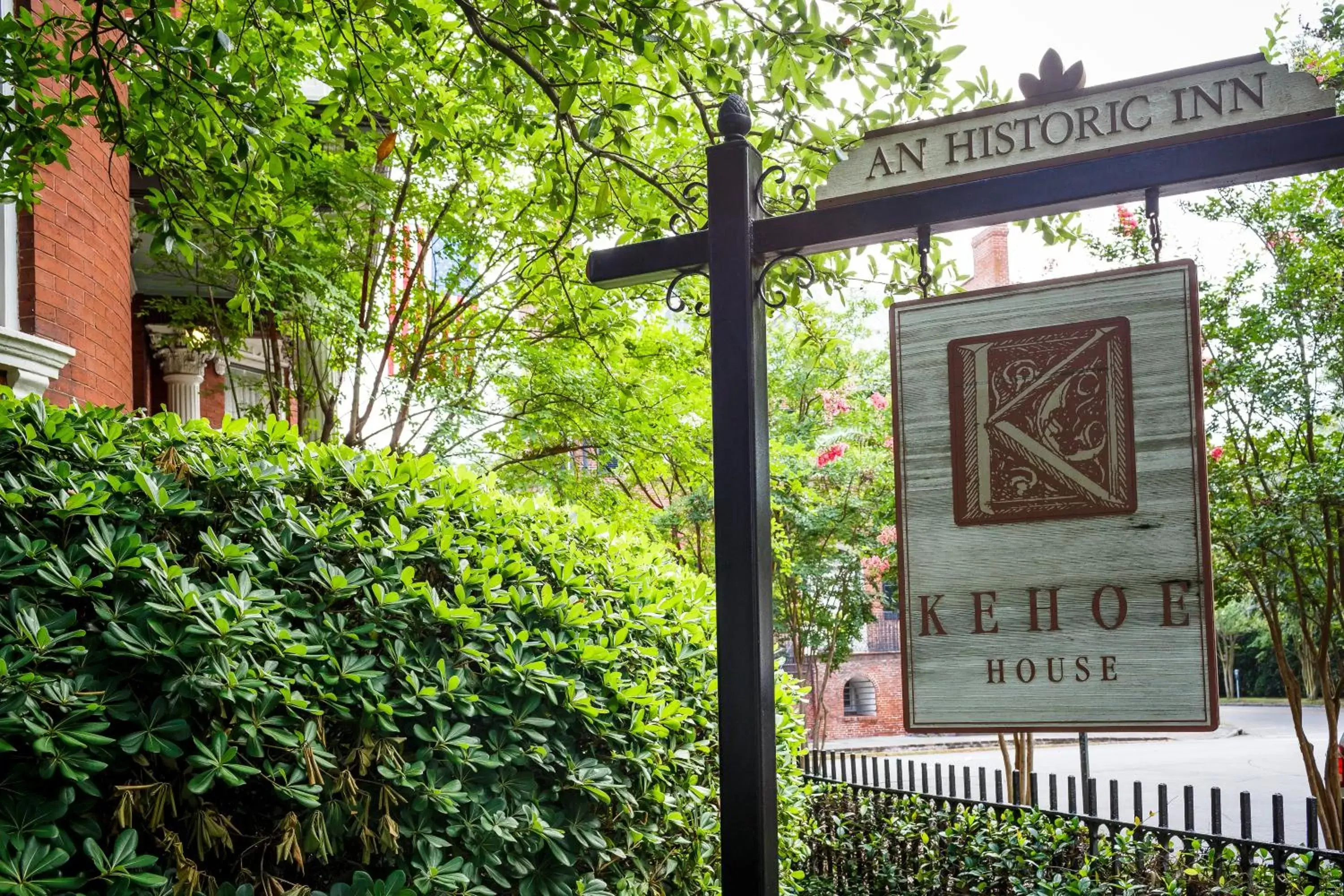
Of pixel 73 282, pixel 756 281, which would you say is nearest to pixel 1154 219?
pixel 756 281

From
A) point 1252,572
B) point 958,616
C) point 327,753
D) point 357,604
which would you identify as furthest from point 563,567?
point 1252,572

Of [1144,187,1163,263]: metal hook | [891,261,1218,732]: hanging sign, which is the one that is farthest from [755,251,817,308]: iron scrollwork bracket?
[1144,187,1163,263]: metal hook

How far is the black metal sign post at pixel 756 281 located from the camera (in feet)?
7.11

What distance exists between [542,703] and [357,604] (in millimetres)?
595

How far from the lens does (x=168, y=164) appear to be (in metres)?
5.40

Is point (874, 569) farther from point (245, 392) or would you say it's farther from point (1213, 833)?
point (1213, 833)

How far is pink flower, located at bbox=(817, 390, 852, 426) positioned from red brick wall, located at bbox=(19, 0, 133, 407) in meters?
9.89

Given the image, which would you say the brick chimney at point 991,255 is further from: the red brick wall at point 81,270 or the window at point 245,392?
the red brick wall at point 81,270

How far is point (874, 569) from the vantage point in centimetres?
1464

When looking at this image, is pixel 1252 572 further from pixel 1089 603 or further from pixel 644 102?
pixel 1089 603

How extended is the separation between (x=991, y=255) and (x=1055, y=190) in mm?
16714

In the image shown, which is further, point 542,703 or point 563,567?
point 563,567

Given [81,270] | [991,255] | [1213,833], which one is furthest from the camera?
[991,255]

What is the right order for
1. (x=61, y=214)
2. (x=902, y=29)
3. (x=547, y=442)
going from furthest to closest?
(x=547, y=442)
(x=61, y=214)
(x=902, y=29)
